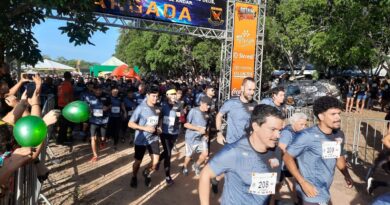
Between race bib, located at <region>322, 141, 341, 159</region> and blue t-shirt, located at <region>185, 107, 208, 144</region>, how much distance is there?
3.67 m

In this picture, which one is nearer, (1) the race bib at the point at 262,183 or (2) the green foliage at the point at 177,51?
(1) the race bib at the point at 262,183

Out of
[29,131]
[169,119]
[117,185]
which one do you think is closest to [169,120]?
[169,119]

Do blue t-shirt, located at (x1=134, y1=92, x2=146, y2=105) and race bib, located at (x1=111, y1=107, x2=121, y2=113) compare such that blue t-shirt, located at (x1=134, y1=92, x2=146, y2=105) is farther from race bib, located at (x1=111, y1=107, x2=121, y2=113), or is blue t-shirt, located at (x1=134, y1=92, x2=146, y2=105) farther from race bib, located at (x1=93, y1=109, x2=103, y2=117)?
race bib, located at (x1=93, y1=109, x2=103, y2=117)

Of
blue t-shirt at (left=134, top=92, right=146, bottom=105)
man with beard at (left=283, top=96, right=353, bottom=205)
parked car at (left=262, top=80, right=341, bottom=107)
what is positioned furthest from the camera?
parked car at (left=262, top=80, right=341, bottom=107)

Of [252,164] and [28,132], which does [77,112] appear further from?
[252,164]

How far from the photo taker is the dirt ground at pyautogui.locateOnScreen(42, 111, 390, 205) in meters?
6.32

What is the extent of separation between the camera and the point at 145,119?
6664 millimetres

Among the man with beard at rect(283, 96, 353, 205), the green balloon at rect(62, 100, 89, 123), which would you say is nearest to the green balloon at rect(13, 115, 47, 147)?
the green balloon at rect(62, 100, 89, 123)

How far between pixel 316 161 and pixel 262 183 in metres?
1.12

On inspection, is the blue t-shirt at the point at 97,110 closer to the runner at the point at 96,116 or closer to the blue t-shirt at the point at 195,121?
the runner at the point at 96,116

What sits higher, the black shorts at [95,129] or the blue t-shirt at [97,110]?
the blue t-shirt at [97,110]

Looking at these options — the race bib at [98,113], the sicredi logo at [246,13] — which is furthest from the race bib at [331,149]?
the sicredi logo at [246,13]

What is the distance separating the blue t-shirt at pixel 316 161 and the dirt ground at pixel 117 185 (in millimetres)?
1836

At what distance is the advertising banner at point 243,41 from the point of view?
1484 cm
